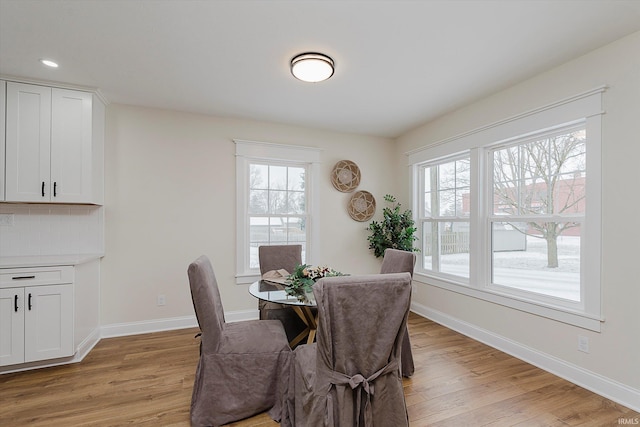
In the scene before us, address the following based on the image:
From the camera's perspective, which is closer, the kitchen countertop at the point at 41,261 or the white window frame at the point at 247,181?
the kitchen countertop at the point at 41,261

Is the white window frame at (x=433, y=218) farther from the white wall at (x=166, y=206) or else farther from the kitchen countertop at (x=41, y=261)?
the kitchen countertop at (x=41, y=261)

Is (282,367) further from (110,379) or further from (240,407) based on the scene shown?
(110,379)

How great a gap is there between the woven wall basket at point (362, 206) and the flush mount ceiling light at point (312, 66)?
215cm

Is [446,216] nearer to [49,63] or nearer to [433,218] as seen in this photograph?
[433,218]

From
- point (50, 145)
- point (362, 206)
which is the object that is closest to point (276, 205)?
point (362, 206)

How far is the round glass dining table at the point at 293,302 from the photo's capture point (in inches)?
79.7

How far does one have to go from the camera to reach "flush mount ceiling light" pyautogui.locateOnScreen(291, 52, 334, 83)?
89.5 inches

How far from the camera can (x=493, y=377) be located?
2377 mm

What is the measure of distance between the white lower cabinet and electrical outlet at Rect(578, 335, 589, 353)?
13.7 ft

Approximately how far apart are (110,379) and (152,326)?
1.02 metres

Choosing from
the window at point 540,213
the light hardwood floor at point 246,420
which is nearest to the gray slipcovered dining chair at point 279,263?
the light hardwood floor at point 246,420

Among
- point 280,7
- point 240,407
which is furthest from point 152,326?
point 280,7

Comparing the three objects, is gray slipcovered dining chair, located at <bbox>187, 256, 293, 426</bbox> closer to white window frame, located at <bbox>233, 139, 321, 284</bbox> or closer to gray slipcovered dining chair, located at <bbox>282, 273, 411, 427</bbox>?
gray slipcovered dining chair, located at <bbox>282, 273, 411, 427</bbox>

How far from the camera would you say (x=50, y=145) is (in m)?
2.74
